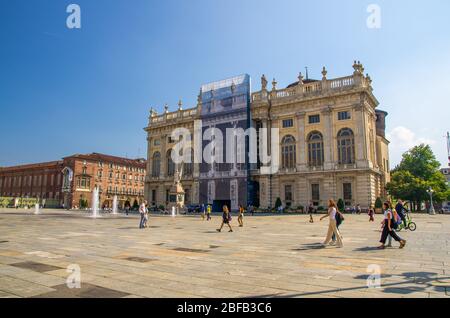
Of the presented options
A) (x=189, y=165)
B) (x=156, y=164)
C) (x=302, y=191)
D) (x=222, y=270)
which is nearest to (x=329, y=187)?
(x=302, y=191)

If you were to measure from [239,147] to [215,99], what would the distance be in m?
10.3

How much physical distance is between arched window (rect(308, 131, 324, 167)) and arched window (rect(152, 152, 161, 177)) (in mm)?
31379

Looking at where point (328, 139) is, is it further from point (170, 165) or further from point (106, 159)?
point (106, 159)

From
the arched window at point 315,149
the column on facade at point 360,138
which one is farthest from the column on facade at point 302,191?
the column on facade at point 360,138

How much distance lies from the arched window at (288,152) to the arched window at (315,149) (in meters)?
2.51

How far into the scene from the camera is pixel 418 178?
47.2 meters

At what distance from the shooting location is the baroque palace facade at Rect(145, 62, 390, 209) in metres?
42.4

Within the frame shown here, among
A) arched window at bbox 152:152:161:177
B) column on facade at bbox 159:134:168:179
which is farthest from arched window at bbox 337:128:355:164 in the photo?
arched window at bbox 152:152:161:177

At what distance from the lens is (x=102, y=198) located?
7975 centimetres

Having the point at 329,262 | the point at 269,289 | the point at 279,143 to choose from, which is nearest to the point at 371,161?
the point at 279,143

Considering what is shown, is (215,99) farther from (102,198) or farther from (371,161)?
(102,198)

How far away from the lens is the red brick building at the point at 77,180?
7550cm

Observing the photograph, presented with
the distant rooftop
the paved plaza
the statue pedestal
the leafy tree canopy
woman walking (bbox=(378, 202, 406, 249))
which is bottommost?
the paved plaza

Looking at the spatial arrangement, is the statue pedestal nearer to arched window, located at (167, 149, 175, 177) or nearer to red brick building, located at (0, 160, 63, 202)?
arched window, located at (167, 149, 175, 177)
